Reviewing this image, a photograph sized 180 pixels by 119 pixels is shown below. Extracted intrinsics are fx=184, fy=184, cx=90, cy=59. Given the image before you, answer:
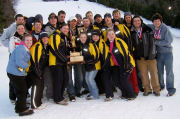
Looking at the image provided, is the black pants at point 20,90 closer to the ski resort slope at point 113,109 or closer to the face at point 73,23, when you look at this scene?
the ski resort slope at point 113,109

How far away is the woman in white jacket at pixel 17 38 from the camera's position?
16.3ft

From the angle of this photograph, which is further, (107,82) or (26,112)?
(107,82)

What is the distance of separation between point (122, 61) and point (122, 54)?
0.70 feet

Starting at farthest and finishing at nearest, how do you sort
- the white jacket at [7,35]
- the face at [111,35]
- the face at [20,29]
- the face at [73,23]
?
1. the face at [73,23]
2. the white jacket at [7,35]
3. the face at [111,35]
4. the face at [20,29]

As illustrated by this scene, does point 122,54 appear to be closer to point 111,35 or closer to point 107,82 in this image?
point 111,35

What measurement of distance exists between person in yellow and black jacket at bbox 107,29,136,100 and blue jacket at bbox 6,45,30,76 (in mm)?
2334

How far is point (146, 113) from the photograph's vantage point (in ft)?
14.4

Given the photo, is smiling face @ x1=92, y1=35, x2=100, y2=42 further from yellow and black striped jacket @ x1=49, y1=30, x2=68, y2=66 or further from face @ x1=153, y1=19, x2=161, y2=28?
face @ x1=153, y1=19, x2=161, y2=28

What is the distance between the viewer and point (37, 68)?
16.1 feet

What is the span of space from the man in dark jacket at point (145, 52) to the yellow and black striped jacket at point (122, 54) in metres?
0.43

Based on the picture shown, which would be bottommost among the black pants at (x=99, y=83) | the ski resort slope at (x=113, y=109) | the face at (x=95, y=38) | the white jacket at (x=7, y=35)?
the ski resort slope at (x=113, y=109)

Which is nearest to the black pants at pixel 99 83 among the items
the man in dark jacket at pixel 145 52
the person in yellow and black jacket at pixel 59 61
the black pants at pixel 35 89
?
the person in yellow and black jacket at pixel 59 61

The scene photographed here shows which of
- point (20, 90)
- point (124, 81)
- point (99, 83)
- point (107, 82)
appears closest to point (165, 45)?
point (124, 81)

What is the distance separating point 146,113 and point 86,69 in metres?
2.09
